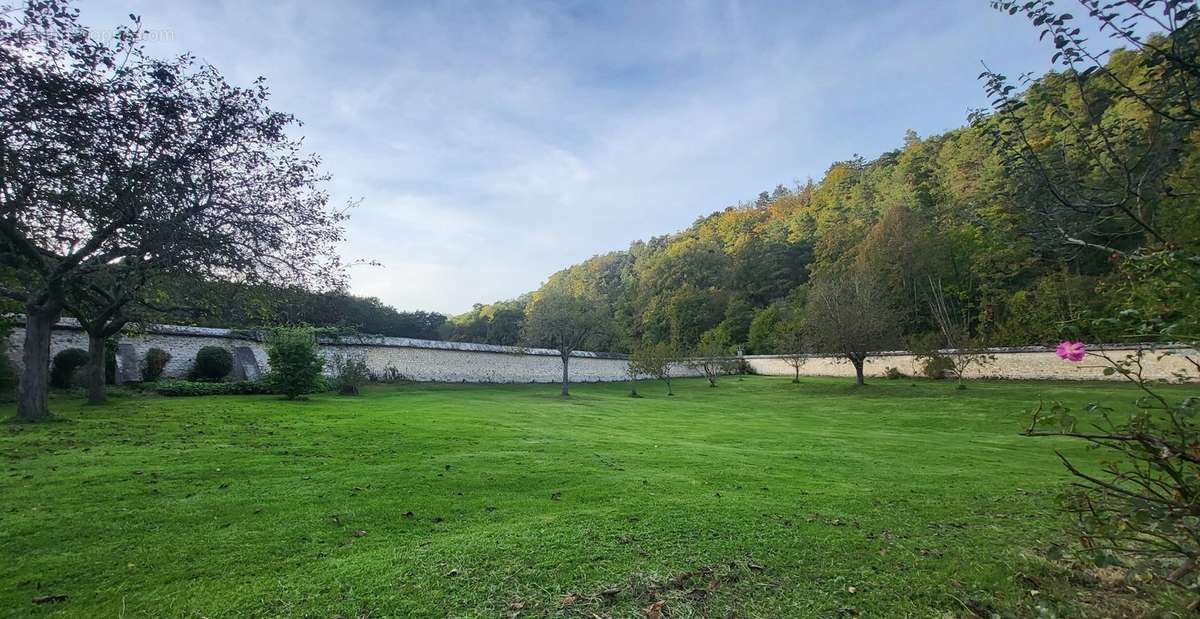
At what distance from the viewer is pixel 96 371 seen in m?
13.4

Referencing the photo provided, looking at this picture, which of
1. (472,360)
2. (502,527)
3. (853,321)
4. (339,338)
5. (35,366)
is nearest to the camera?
(502,527)

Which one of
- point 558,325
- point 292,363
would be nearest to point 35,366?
point 292,363

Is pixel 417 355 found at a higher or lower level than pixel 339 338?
lower

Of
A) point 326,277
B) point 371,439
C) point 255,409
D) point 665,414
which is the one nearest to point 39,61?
point 326,277

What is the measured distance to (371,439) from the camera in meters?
8.32

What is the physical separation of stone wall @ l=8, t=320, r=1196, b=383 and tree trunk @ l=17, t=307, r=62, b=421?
589 centimetres

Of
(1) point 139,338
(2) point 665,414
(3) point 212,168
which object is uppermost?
(3) point 212,168

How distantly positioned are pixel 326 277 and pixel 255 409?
448 centimetres

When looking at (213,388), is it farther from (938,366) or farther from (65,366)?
(938,366)

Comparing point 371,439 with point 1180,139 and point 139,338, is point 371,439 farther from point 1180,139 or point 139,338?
point 139,338

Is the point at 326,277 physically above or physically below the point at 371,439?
above

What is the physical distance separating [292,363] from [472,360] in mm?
12582

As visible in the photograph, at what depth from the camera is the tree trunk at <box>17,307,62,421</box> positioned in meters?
9.54

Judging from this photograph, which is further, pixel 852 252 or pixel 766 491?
pixel 852 252
